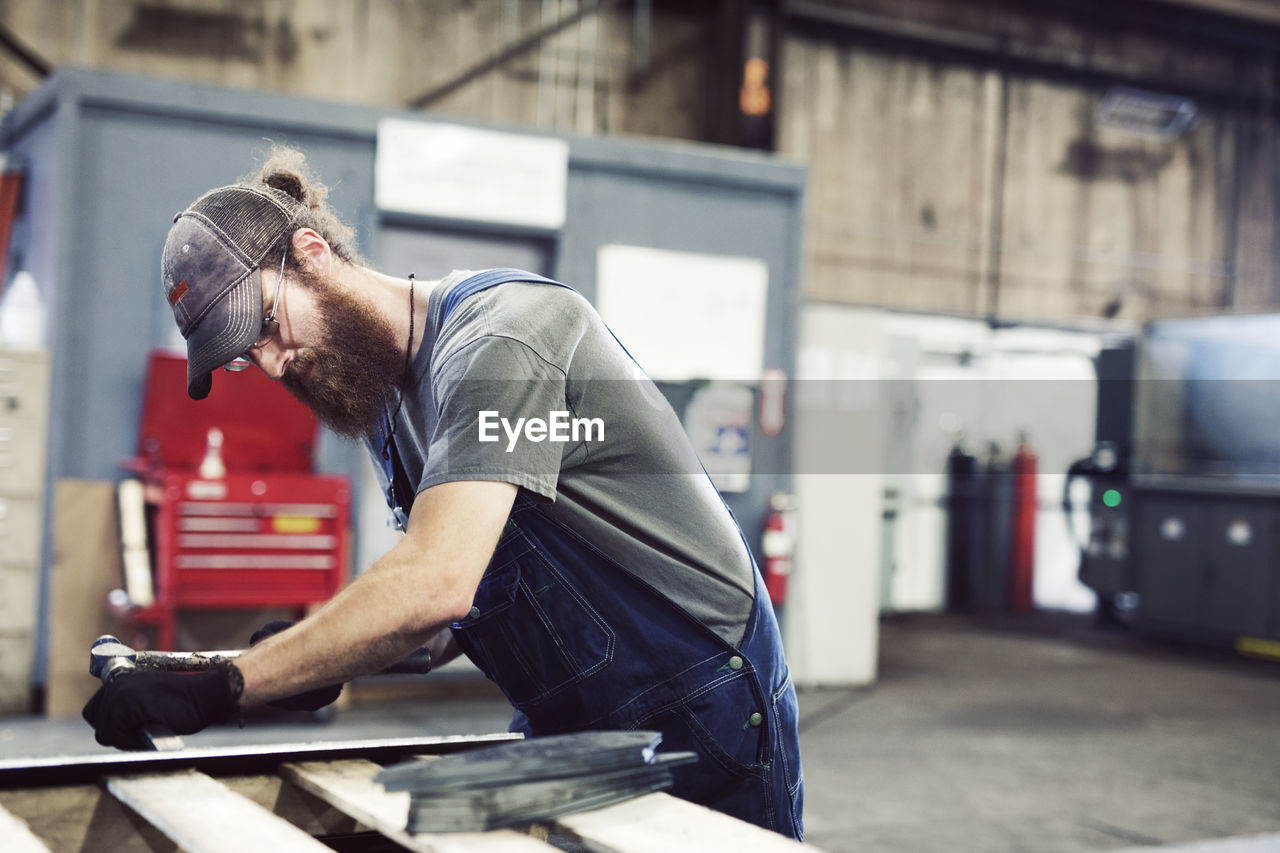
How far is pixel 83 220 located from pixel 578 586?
13.9ft

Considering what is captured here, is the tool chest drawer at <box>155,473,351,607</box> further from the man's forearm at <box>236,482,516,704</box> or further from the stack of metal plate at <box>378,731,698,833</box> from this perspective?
the stack of metal plate at <box>378,731,698,833</box>

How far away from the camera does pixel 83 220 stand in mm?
4875

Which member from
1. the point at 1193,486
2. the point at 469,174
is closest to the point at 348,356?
the point at 469,174

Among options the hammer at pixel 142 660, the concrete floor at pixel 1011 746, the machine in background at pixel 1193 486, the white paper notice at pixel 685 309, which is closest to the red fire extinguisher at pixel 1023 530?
the machine in background at pixel 1193 486

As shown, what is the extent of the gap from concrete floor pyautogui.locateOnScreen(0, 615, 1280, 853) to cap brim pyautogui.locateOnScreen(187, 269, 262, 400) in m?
2.23

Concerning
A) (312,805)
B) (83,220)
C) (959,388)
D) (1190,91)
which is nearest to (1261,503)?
(959,388)

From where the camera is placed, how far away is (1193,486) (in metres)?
8.16

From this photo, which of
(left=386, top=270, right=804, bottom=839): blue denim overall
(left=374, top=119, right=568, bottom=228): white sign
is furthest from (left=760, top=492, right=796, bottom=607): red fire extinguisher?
(left=386, top=270, right=804, bottom=839): blue denim overall

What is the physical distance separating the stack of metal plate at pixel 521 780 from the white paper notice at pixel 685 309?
4.43 metres

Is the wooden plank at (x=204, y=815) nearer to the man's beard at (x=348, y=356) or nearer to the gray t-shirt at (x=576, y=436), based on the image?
the gray t-shirt at (x=576, y=436)

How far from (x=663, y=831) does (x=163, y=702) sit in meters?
0.52

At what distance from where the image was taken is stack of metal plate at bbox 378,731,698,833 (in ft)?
3.74

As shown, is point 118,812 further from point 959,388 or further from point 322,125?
point 959,388

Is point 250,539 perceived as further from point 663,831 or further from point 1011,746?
point 663,831
